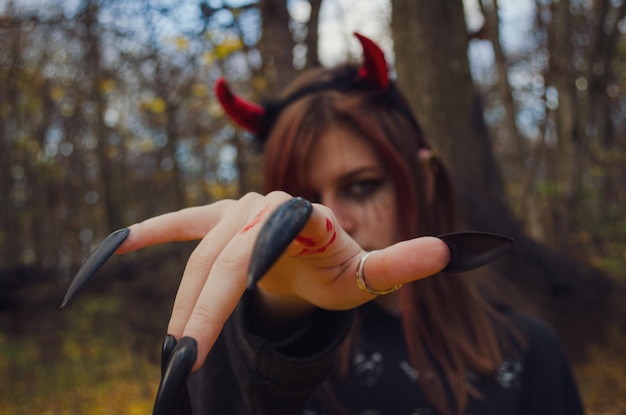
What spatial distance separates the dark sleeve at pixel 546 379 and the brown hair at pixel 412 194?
4.7 inches

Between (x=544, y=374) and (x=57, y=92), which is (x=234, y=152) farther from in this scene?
(x=544, y=374)

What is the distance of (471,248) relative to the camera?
2.02 feet

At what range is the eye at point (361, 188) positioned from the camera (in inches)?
54.6

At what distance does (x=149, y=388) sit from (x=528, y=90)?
7.13 metres

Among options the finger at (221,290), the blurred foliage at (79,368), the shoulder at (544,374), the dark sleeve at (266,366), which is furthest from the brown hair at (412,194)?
the blurred foliage at (79,368)

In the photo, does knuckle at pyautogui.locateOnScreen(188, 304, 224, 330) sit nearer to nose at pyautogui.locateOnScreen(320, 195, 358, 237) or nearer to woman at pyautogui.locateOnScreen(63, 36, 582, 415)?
woman at pyautogui.locateOnScreen(63, 36, 582, 415)

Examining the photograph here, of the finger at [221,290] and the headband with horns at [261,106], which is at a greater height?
the headband with horns at [261,106]

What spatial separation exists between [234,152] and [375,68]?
16.5ft

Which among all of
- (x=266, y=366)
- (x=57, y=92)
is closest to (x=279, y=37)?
(x=266, y=366)

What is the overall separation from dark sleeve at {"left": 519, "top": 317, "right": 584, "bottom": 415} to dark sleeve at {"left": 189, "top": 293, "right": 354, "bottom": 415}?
0.94 m

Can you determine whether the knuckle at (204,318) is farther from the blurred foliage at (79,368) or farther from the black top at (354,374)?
the blurred foliage at (79,368)

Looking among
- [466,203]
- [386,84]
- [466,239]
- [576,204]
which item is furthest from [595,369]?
[466,239]

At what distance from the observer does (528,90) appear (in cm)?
874

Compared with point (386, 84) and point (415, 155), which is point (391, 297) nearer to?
point (415, 155)
